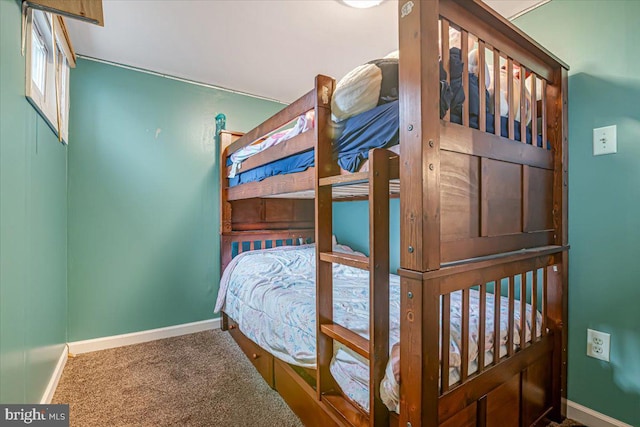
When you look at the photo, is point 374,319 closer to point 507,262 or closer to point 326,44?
point 507,262

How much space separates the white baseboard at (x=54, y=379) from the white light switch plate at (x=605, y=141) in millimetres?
3167

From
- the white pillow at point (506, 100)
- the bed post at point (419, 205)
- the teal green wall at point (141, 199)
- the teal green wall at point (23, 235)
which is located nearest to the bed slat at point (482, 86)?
the white pillow at point (506, 100)

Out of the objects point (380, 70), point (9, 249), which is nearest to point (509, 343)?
point (380, 70)

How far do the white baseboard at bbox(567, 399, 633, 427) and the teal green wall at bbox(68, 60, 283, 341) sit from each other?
2743 mm

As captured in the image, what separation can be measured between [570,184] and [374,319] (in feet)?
4.53

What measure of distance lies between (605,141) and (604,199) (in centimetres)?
29

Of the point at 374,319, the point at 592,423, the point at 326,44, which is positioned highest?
the point at 326,44

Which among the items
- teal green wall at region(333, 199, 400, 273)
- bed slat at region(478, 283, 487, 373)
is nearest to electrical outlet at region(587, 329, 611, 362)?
bed slat at region(478, 283, 487, 373)

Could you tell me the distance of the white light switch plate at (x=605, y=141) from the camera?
4.85 ft

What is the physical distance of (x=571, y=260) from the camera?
5.32 ft

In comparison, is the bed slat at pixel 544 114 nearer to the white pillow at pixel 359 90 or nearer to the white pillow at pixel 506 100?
the white pillow at pixel 506 100

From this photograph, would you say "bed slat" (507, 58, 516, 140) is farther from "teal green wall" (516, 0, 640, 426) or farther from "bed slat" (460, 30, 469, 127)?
"teal green wall" (516, 0, 640, 426)

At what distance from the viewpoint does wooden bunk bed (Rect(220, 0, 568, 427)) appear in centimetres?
94

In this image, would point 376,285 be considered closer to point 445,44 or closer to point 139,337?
point 445,44
